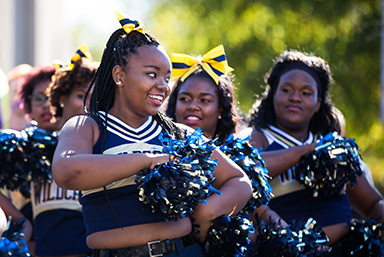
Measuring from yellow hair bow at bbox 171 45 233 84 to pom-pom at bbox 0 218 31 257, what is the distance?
84.2 inches

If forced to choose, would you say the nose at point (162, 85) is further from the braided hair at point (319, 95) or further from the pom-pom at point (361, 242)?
the pom-pom at point (361, 242)

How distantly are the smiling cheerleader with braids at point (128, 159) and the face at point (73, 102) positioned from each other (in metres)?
1.28

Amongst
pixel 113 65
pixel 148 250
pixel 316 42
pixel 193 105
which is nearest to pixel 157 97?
pixel 113 65

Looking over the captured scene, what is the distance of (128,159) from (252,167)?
0.89 metres

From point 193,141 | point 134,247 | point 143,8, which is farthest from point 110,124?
point 143,8

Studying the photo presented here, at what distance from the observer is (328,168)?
13.0 ft

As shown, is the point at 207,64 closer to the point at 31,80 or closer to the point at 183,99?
the point at 183,99

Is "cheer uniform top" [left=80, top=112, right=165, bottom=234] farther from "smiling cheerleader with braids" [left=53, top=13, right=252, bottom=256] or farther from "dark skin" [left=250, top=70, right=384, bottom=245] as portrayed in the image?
"dark skin" [left=250, top=70, right=384, bottom=245]

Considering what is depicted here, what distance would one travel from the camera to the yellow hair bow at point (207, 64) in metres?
4.30

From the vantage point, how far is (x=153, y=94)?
2.95m

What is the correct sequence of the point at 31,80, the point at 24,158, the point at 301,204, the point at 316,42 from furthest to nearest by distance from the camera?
the point at 316,42, the point at 31,80, the point at 301,204, the point at 24,158

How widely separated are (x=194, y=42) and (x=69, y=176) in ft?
41.0

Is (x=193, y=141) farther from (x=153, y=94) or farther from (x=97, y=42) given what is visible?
(x=97, y=42)

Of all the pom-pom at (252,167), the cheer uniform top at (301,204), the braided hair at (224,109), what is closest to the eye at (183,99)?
the braided hair at (224,109)
